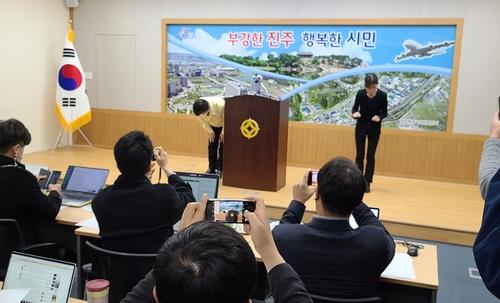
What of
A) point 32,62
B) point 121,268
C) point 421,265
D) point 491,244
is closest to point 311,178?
point 421,265

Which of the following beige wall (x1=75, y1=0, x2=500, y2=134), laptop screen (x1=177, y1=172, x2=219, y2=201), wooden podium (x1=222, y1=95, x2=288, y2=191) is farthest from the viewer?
beige wall (x1=75, y1=0, x2=500, y2=134)

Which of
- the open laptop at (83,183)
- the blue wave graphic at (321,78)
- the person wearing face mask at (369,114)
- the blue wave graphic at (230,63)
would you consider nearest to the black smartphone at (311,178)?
the open laptop at (83,183)

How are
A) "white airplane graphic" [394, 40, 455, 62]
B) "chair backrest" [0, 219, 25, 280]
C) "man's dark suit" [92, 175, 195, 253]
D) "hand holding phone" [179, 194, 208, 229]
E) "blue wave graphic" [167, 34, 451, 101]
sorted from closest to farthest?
1. "hand holding phone" [179, 194, 208, 229]
2. "man's dark suit" [92, 175, 195, 253]
3. "chair backrest" [0, 219, 25, 280]
4. "white airplane graphic" [394, 40, 455, 62]
5. "blue wave graphic" [167, 34, 451, 101]

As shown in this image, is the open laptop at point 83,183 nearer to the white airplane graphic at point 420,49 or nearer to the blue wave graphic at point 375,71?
the blue wave graphic at point 375,71

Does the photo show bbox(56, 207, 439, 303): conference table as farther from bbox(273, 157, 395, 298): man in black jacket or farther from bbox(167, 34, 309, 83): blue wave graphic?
bbox(167, 34, 309, 83): blue wave graphic

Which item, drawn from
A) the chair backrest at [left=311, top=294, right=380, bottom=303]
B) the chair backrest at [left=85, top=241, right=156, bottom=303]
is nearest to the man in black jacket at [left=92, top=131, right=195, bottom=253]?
the chair backrest at [left=85, top=241, right=156, bottom=303]

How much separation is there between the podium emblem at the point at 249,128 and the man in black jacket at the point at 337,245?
3402mm

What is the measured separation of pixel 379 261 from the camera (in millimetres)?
1901

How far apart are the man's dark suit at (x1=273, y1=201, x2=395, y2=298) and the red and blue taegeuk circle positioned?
256 inches

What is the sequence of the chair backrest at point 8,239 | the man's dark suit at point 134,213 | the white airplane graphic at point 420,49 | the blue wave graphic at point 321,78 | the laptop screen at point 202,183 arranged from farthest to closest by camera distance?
1. the blue wave graphic at point 321,78
2. the white airplane graphic at point 420,49
3. the laptop screen at point 202,183
4. the chair backrest at point 8,239
5. the man's dark suit at point 134,213

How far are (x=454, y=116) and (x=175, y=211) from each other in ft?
16.3

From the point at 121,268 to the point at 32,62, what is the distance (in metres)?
6.23

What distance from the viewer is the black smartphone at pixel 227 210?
1.73 m

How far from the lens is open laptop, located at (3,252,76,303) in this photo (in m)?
1.66
